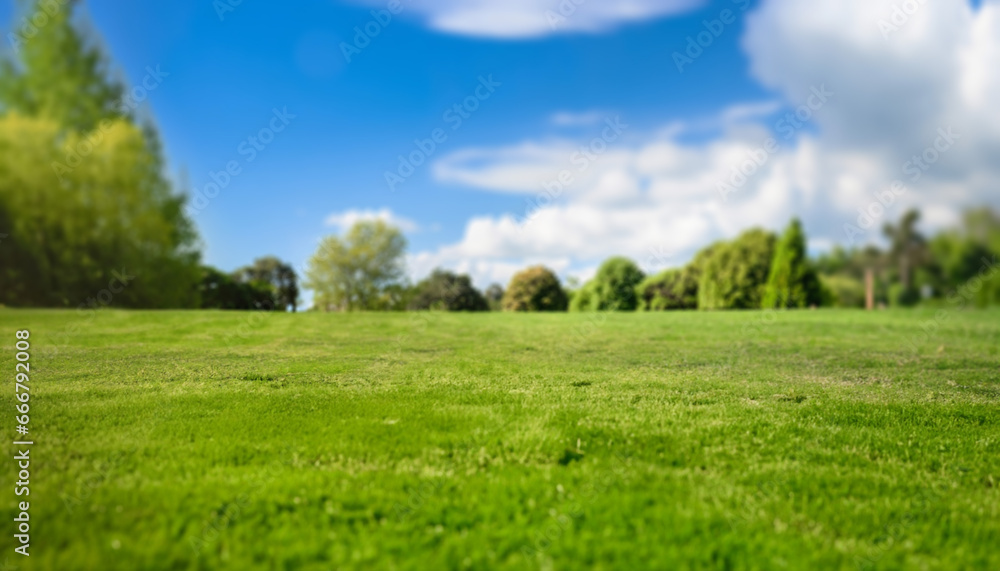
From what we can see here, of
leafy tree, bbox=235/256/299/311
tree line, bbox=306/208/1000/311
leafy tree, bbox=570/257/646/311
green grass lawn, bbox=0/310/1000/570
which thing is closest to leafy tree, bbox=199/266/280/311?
leafy tree, bbox=235/256/299/311

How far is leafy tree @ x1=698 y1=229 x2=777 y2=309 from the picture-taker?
44.0m

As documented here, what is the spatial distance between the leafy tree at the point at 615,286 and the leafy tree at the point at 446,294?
11.1m

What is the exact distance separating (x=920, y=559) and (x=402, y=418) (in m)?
5.75

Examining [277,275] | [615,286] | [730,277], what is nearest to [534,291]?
[615,286]

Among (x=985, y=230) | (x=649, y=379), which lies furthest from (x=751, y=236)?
(x=649, y=379)

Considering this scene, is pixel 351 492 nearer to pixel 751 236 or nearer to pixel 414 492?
pixel 414 492

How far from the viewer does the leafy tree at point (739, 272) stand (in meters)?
44.0

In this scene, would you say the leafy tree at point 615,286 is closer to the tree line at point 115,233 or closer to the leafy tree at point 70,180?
the tree line at point 115,233

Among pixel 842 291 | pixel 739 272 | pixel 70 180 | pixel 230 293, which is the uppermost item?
pixel 70 180

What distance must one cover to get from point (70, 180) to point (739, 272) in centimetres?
4157

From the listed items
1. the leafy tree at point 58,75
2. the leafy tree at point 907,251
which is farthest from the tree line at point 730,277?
the leafy tree at point 58,75

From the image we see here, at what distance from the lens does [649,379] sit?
1117 centimetres

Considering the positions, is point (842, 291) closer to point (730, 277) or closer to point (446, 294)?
point (730, 277)

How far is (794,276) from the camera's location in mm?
38531
